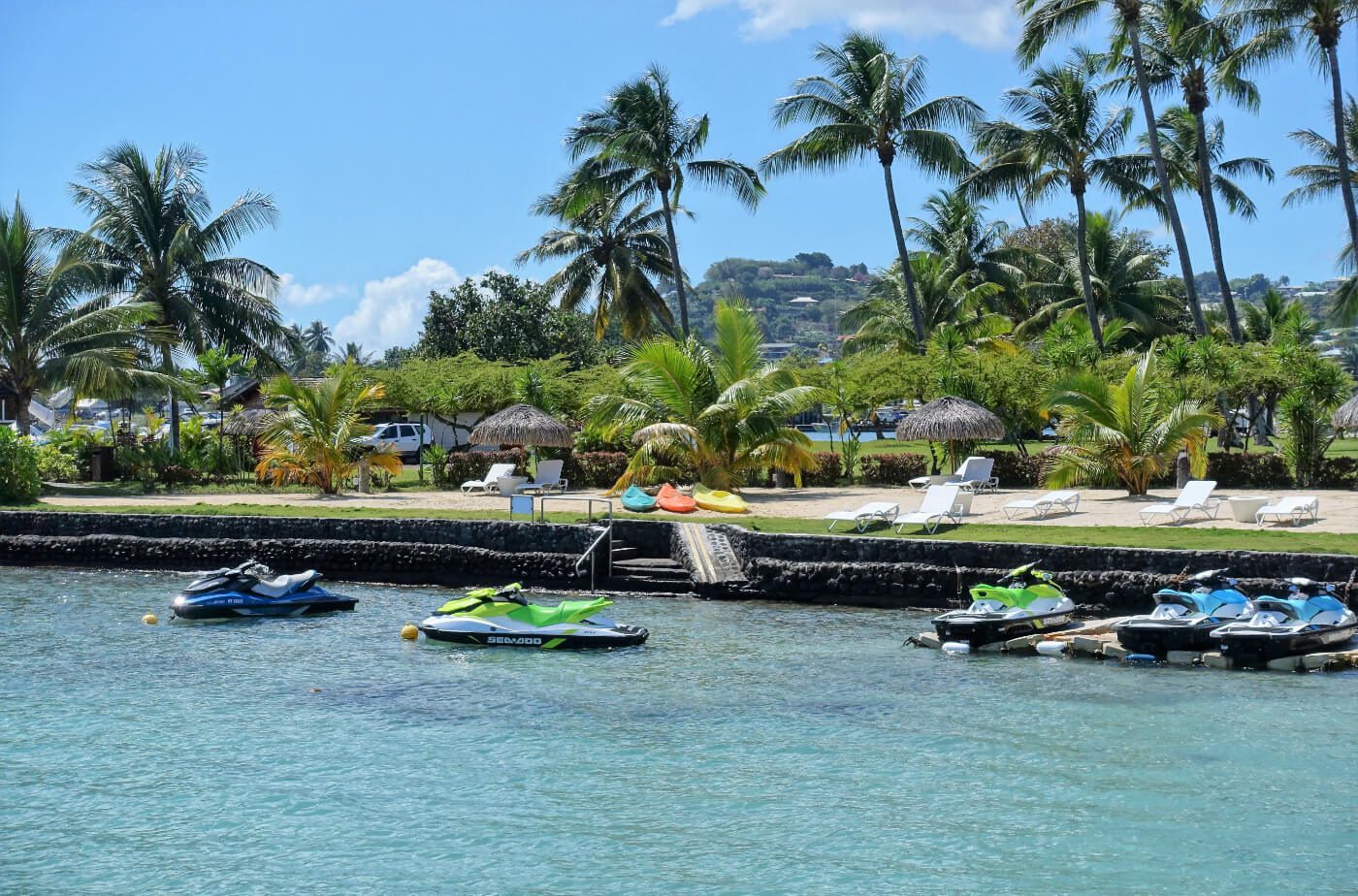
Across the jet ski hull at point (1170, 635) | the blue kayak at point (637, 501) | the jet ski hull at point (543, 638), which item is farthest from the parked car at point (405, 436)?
the jet ski hull at point (1170, 635)

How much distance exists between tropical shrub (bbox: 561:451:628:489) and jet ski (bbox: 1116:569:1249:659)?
17708mm

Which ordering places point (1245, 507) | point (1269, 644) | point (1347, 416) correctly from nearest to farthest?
point (1269, 644)
point (1245, 507)
point (1347, 416)

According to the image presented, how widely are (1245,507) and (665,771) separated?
1511 centimetres

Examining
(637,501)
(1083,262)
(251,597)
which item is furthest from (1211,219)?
(251,597)

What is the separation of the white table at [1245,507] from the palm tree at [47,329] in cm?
2715

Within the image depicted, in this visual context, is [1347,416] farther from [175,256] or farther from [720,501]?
[175,256]

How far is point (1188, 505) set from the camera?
24.7 m

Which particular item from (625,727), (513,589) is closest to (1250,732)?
(625,727)

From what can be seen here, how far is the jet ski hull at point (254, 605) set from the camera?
22953mm

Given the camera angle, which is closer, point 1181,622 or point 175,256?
point 1181,622

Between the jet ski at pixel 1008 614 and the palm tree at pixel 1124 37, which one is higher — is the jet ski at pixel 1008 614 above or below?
below

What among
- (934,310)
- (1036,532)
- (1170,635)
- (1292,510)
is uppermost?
(934,310)

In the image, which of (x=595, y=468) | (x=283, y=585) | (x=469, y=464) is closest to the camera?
(x=283, y=585)

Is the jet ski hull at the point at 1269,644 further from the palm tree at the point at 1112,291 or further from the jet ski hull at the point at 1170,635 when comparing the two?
the palm tree at the point at 1112,291
